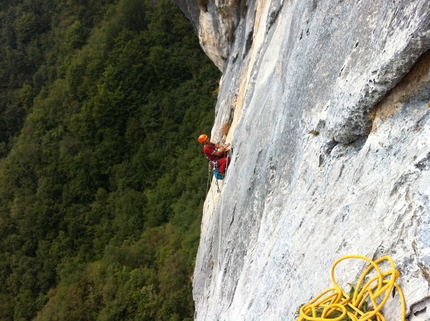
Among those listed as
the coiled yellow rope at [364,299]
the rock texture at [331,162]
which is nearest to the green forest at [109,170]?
the rock texture at [331,162]

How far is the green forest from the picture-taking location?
2230cm

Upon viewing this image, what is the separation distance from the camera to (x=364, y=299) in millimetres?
2738

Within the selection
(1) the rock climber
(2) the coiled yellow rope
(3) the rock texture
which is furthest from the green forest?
(2) the coiled yellow rope

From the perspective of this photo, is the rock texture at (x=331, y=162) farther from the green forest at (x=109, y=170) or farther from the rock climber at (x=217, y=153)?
the green forest at (x=109, y=170)

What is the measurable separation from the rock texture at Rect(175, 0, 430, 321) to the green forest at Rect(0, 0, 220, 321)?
1493 centimetres

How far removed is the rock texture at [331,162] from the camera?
2.89m

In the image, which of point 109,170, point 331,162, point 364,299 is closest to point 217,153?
point 331,162

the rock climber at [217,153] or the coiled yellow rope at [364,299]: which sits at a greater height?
the rock climber at [217,153]

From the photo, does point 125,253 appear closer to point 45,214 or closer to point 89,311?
point 89,311

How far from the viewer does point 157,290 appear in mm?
20078

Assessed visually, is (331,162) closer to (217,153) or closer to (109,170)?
(217,153)

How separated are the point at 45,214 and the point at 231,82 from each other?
68.2 feet

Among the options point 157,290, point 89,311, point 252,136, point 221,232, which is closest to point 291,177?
point 252,136

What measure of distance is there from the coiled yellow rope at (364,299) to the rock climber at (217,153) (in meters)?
5.78
